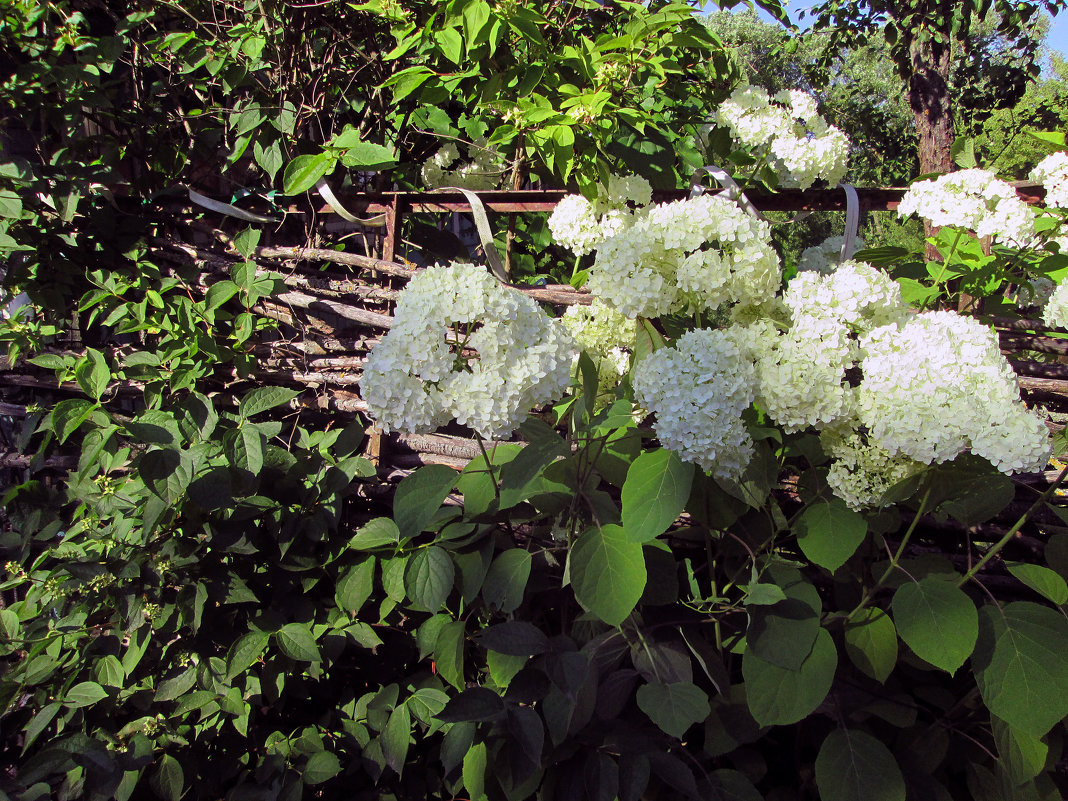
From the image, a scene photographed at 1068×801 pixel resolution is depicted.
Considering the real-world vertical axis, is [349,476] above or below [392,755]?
above

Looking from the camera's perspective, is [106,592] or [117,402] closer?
[106,592]

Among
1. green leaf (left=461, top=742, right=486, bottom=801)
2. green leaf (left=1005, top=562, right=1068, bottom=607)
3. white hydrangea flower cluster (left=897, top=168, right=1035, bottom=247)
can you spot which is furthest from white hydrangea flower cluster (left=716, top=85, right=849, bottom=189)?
green leaf (left=461, top=742, right=486, bottom=801)

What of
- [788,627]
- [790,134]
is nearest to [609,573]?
[788,627]

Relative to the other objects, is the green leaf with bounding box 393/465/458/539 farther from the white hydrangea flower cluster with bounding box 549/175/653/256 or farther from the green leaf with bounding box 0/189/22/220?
the green leaf with bounding box 0/189/22/220

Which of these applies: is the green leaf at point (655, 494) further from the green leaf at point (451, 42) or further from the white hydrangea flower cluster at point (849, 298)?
the green leaf at point (451, 42)

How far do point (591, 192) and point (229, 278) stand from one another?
1174 mm

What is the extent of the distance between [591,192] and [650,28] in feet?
1.38

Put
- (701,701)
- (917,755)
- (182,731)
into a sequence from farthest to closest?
(182,731)
(917,755)
(701,701)

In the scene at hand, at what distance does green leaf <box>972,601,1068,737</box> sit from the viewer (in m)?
0.97

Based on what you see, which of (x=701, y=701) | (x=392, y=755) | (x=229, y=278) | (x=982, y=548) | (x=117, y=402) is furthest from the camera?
(x=117, y=402)

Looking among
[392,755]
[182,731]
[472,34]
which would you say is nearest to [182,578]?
[182,731]

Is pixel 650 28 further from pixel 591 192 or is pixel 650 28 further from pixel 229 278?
Result: pixel 229 278

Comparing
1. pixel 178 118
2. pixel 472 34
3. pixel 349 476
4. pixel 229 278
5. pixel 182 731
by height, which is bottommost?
pixel 182 731

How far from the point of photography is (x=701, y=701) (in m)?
1.03
